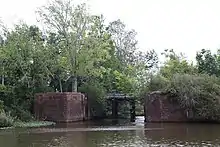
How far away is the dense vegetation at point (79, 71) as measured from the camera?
1673 inches

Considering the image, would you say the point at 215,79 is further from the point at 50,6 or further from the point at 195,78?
the point at 50,6

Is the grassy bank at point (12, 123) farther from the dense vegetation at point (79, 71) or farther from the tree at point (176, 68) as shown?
the tree at point (176, 68)

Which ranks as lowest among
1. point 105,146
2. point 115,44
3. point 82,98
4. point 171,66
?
point 105,146

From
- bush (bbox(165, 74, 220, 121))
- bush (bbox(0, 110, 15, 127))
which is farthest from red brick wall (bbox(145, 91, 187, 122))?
bush (bbox(0, 110, 15, 127))

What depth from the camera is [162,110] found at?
4481 centimetres

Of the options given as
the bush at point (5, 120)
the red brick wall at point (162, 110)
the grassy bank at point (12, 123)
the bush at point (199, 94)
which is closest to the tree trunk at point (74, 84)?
the red brick wall at point (162, 110)

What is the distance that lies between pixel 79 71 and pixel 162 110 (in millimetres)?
13486

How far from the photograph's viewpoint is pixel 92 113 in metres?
55.9

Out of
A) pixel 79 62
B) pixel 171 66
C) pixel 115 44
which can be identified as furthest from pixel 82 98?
pixel 115 44

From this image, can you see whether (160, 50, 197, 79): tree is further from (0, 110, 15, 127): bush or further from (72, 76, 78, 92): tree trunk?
(0, 110, 15, 127): bush

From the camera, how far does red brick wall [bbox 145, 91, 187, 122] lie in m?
44.1

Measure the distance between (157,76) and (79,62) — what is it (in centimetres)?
1091

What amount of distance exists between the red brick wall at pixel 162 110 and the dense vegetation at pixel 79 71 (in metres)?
1.16

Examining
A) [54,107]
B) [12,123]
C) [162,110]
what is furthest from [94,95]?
[12,123]
